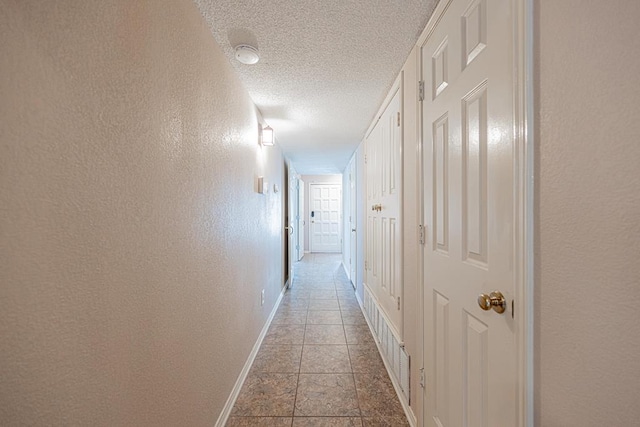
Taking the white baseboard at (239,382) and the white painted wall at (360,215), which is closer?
the white baseboard at (239,382)

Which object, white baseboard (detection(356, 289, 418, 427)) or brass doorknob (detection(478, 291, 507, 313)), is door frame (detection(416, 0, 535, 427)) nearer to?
brass doorknob (detection(478, 291, 507, 313))

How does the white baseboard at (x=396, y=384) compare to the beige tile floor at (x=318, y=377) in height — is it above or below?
above

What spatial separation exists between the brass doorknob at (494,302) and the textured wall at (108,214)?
3.51ft

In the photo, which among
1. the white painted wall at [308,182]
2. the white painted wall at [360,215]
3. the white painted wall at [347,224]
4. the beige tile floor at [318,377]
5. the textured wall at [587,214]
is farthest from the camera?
the white painted wall at [308,182]

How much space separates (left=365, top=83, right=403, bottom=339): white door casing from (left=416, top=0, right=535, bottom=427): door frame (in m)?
1.11

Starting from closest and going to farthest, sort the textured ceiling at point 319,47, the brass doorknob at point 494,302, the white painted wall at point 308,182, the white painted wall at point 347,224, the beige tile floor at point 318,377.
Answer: the brass doorknob at point 494,302 < the textured ceiling at point 319,47 < the beige tile floor at point 318,377 < the white painted wall at point 347,224 < the white painted wall at point 308,182

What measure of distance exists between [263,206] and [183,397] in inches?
71.8

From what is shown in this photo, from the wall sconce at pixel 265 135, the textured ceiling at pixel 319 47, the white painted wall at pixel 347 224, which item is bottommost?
the white painted wall at pixel 347 224

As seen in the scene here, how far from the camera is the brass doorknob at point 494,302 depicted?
841mm

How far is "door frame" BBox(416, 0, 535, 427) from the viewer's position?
732mm

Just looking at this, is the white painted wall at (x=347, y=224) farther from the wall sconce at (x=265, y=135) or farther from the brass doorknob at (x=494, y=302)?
the brass doorknob at (x=494, y=302)

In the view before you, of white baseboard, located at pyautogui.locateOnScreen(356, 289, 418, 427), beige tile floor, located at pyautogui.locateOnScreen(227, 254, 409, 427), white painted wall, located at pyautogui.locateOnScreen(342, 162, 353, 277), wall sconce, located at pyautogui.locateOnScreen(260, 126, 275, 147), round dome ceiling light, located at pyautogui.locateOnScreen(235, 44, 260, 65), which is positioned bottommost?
beige tile floor, located at pyautogui.locateOnScreen(227, 254, 409, 427)

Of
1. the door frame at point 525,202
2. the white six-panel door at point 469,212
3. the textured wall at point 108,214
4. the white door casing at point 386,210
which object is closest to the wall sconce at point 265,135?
the white door casing at point 386,210

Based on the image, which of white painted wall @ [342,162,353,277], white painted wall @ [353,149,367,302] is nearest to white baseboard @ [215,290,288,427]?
white painted wall @ [353,149,367,302]
